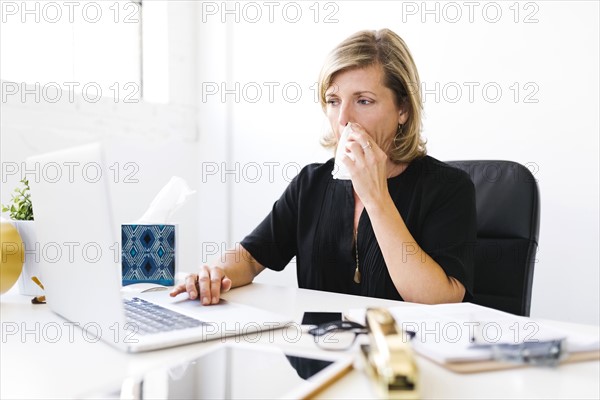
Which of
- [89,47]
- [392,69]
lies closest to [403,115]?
[392,69]

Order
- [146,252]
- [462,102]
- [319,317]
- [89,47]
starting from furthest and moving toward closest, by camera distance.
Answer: [89,47]
[462,102]
[146,252]
[319,317]

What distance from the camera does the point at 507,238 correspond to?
1.26 meters

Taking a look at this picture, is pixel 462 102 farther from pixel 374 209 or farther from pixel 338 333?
pixel 338 333

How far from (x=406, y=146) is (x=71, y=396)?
1060 mm

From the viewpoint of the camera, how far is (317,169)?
4.96 feet

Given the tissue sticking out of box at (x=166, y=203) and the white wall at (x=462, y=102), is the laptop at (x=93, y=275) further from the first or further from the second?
the white wall at (x=462, y=102)

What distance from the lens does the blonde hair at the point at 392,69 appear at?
1354 mm

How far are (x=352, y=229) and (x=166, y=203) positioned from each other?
1.48 feet

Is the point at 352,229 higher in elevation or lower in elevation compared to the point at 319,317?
higher

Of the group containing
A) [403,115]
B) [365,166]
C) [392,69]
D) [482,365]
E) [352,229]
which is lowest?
[482,365]

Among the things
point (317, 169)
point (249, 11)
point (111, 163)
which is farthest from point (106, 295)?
point (249, 11)

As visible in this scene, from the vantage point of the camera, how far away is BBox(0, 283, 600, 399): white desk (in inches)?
21.9

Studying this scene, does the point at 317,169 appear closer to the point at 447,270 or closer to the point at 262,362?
the point at 447,270

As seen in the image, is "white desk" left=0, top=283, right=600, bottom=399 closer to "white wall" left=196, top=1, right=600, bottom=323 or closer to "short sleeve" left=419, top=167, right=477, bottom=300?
"short sleeve" left=419, top=167, right=477, bottom=300
